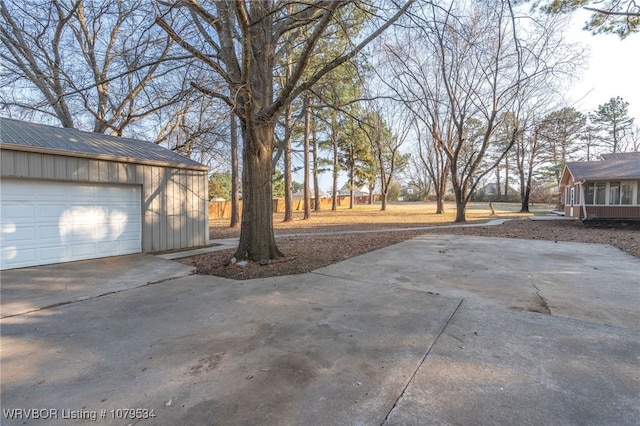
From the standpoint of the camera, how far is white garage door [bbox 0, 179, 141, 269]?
6.41 metres

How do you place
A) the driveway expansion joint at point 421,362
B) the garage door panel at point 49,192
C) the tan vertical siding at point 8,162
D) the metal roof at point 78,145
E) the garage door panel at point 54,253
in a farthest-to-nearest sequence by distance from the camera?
1. the garage door panel at point 54,253
2. the garage door panel at point 49,192
3. the metal roof at point 78,145
4. the tan vertical siding at point 8,162
5. the driveway expansion joint at point 421,362

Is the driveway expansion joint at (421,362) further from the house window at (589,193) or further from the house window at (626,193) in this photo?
the house window at (589,193)

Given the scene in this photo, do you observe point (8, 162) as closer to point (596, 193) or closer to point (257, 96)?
point (257, 96)

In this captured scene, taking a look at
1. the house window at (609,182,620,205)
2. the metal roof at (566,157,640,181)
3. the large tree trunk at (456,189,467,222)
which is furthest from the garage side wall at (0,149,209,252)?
the house window at (609,182,620,205)

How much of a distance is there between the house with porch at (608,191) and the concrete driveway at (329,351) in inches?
533

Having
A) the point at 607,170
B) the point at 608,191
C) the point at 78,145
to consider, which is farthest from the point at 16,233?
the point at 607,170

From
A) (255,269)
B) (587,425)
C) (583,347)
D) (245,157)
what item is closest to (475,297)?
(583,347)

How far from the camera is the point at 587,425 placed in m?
1.90

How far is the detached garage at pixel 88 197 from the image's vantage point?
6.44 meters

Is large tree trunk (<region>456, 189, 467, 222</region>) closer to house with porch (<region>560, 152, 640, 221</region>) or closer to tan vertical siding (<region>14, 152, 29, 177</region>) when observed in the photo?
house with porch (<region>560, 152, 640, 221</region>)

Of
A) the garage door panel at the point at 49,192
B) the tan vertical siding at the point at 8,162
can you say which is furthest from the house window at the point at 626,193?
the tan vertical siding at the point at 8,162

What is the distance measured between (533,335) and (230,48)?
23.4 ft

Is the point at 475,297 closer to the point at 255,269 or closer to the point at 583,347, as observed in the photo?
the point at 583,347

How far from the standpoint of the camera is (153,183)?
8656 millimetres
